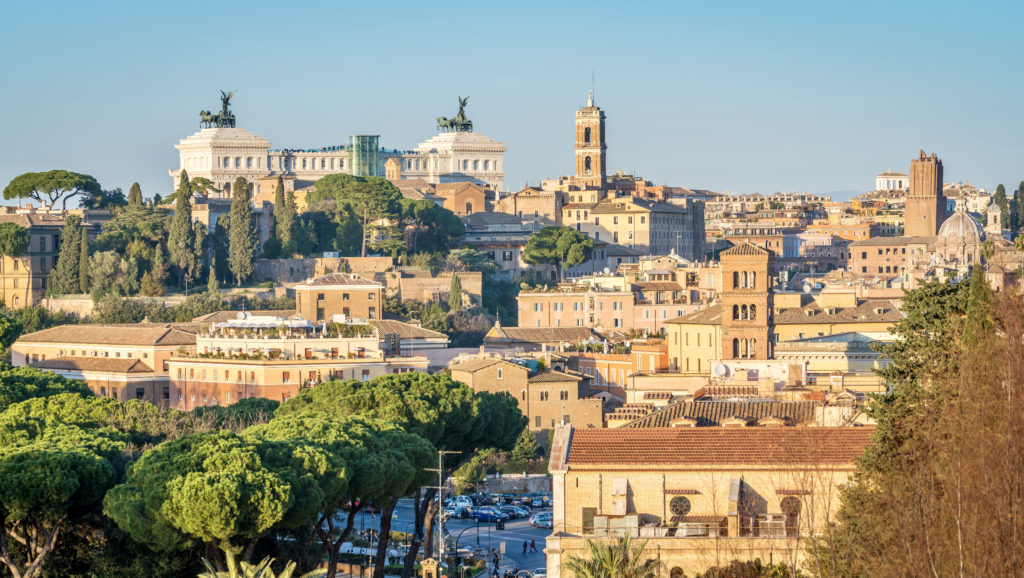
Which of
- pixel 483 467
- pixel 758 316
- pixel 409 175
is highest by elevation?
pixel 409 175

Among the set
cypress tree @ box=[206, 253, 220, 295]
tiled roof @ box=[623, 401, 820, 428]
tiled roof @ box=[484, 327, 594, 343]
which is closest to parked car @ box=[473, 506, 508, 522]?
tiled roof @ box=[623, 401, 820, 428]

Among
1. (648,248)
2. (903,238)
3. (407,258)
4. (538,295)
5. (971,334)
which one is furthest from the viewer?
(903,238)

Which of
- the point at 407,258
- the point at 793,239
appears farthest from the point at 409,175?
the point at 407,258

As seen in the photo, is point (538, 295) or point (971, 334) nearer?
point (971, 334)

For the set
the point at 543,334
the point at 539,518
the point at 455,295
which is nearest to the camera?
the point at 539,518

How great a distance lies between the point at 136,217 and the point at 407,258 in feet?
42.6

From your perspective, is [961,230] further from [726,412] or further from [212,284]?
[726,412]

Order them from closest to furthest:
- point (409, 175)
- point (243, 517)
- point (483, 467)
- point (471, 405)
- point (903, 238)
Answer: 1. point (243, 517)
2. point (471, 405)
3. point (483, 467)
4. point (903, 238)
5. point (409, 175)

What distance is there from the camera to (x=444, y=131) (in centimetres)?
14525

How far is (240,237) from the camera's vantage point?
3472 inches

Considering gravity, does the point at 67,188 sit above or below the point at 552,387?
above

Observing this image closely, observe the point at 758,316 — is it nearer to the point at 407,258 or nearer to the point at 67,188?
the point at 407,258

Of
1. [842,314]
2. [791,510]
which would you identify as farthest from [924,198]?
[791,510]

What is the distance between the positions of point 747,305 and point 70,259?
3562 centimetres
